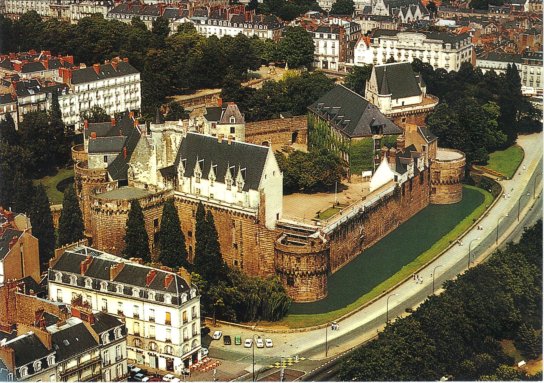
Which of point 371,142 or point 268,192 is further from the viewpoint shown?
point 371,142

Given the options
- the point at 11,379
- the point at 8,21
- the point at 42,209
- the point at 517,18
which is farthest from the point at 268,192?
the point at 517,18

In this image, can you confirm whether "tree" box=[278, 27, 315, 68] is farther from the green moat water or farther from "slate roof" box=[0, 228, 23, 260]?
"slate roof" box=[0, 228, 23, 260]

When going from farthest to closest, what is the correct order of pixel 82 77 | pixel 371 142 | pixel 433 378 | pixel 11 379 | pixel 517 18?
pixel 517 18 < pixel 82 77 < pixel 371 142 < pixel 433 378 < pixel 11 379

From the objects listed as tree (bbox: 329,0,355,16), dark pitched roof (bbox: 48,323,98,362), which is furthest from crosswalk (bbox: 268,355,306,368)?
tree (bbox: 329,0,355,16)

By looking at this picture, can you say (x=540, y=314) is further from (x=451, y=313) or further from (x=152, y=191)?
(x=152, y=191)

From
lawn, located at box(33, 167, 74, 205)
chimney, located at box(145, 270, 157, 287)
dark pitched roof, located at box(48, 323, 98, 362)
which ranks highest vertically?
chimney, located at box(145, 270, 157, 287)

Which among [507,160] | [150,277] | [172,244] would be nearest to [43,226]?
[172,244]

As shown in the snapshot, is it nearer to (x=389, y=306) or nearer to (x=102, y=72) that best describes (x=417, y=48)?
(x=102, y=72)
